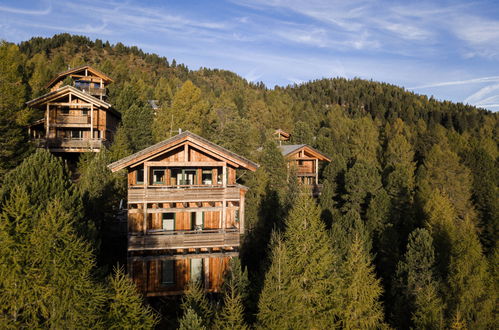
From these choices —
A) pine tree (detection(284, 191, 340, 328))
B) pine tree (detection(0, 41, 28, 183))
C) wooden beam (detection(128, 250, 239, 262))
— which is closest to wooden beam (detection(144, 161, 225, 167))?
wooden beam (detection(128, 250, 239, 262))

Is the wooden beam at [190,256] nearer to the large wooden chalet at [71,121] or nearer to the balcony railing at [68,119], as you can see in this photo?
the large wooden chalet at [71,121]

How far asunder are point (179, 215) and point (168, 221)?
0.84 metres

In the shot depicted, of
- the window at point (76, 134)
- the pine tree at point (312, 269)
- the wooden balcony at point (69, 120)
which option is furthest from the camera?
the window at point (76, 134)

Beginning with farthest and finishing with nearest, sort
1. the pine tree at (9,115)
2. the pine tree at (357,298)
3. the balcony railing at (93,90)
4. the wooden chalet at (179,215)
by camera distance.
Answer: the balcony railing at (93,90), the pine tree at (9,115), the wooden chalet at (179,215), the pine tree at (357,298)

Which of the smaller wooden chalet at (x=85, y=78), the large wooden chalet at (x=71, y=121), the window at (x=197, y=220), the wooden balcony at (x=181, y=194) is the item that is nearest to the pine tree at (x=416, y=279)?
the wooden balcony at (x=181, y=194)

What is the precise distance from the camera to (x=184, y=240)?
2312 cm

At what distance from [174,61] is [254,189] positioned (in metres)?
117

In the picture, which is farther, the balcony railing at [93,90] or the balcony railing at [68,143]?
the balcony railing at [93,90]

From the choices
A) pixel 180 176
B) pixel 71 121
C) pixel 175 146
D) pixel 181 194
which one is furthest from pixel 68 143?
pixel 181 194

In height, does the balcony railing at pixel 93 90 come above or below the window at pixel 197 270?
above

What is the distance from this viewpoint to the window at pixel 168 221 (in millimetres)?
25172

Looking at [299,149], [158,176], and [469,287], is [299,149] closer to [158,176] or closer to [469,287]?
[469,287]

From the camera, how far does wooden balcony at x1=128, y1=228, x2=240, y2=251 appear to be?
22531 millimetres

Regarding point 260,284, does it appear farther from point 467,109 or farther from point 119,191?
point 467,109
